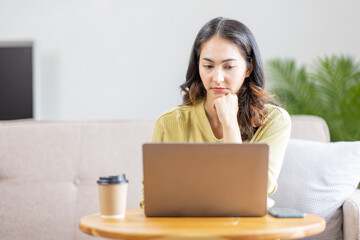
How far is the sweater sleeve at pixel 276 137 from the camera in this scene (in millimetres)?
1650

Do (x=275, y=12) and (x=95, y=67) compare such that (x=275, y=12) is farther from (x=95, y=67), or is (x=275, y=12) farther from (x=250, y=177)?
(x=250, y=177)

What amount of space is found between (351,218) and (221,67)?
0.79 metres

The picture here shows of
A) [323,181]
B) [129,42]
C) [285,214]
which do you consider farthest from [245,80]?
[129,42]

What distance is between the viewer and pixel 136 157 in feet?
7.88

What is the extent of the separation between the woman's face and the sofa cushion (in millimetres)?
593

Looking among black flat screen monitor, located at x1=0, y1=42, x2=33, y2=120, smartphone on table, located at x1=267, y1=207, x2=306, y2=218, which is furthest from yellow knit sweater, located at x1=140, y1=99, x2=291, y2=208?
black flat screen monitor, located at x1=0, y1=42, x2=33, y2=120

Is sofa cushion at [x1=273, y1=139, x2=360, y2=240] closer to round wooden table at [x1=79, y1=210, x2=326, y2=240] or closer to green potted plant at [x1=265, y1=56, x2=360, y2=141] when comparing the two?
round wooden table at [x1=79, y1=210, x2=326, y2=240]

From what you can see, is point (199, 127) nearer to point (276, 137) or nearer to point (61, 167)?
point (276, 137)

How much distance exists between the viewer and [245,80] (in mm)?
1952

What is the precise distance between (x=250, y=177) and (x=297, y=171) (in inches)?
38.7

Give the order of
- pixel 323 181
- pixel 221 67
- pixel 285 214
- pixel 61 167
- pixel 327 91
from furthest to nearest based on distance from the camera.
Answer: pixel 327 91
pixel 61 167
pixel 323 181
pixel 221 67
pixel 285 214

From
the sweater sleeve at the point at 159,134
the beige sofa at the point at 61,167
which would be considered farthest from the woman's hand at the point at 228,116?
the beige sofa at the point at 61,167

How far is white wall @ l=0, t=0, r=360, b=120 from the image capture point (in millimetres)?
3758

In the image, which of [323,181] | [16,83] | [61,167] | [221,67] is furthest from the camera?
[16,83]
